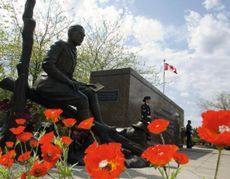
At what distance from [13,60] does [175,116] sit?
13.2 metres

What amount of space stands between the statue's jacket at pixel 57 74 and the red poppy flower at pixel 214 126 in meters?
4.18

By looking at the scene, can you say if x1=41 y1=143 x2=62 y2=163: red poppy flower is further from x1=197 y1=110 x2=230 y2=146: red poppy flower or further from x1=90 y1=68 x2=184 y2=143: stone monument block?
x1=90 y1=68 x2=184 y2=143: stone monument block

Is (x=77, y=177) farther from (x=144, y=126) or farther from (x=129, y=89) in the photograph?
(x=129, y=89)

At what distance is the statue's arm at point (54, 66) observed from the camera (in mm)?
4926

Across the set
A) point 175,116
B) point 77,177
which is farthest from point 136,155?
point 175,116

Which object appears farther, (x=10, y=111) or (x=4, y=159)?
(x=10, y=111)

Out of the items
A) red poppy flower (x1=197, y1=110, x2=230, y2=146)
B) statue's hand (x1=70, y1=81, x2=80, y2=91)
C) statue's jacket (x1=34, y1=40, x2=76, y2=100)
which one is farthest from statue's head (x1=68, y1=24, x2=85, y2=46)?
red poppy flower (x1=197, y1=110, x2=230, y2=146)

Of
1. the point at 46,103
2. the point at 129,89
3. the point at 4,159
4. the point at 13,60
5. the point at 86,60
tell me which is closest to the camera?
the point at 4,159

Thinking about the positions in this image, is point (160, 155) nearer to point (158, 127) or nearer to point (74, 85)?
point (158, 127)

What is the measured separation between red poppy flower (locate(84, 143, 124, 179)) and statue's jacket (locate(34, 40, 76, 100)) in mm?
4072

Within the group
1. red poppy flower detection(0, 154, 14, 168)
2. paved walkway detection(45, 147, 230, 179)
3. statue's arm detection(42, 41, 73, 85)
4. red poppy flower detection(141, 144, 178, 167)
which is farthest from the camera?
statue's arm detection(42, 41, 73, 85)

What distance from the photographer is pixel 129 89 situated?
30.9ft

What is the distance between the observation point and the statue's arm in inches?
194

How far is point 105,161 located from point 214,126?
382 mm
